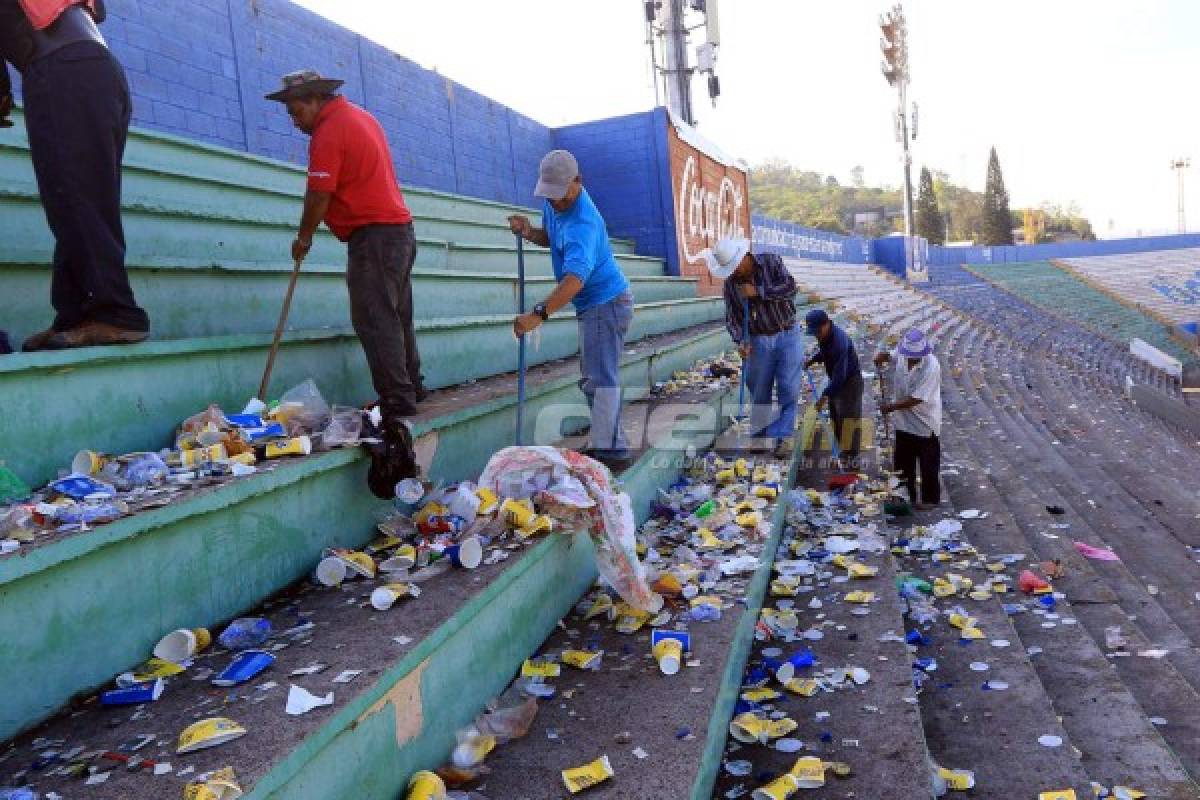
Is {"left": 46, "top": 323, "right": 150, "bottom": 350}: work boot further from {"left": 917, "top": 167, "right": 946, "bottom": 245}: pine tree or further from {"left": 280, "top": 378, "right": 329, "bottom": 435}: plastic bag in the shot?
{"left": 917, "top": 167, "right": 946, "bottom": 245}: pine tree

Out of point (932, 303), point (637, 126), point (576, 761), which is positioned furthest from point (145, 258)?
point (932, 303)

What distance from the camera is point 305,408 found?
10.7ft

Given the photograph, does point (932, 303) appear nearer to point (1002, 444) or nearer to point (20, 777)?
point (1002, 444)

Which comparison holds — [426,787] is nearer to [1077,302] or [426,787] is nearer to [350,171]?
[350,171]

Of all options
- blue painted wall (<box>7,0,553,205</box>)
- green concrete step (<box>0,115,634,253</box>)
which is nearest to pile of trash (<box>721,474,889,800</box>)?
green concrete step (<box>0,115,634,253</box>)

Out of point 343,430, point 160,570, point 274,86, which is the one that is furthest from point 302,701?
point 274,86

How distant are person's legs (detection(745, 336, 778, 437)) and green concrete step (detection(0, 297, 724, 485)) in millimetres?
2737

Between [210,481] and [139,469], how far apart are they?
0.25 metres

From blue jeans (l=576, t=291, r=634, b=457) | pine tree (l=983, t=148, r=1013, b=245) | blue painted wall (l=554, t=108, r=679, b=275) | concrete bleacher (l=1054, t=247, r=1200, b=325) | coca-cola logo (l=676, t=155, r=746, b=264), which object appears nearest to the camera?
blue jeans (l=576, t=291, r=634, b=457)

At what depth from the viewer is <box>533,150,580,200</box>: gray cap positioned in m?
3.77

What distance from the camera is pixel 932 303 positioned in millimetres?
27219

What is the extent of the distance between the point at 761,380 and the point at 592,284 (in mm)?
2521

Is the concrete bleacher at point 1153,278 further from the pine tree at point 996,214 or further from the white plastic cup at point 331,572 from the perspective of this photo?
the white plastic cup at point 331,572

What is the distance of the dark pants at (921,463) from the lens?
6363mm
